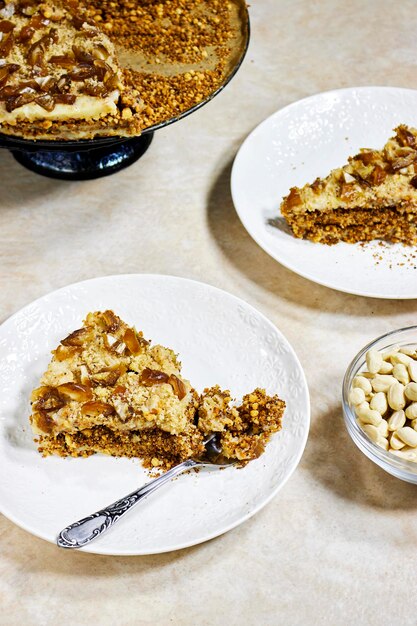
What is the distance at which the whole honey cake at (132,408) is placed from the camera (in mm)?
1891

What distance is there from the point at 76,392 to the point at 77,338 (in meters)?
0.17

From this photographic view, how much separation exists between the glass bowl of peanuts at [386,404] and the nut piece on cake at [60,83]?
3.00 feet

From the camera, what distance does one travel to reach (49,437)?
1948 mm

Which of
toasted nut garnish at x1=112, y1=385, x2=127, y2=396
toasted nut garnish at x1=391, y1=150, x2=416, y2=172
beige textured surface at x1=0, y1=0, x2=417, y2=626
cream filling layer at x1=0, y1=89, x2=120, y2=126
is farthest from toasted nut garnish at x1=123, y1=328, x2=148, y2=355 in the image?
toasted nut garnish at x1=391, y1=150, x2=416, y2=172

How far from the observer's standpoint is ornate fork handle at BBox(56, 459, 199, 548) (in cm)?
174

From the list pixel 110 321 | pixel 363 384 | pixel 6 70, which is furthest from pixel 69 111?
pixel 363 384

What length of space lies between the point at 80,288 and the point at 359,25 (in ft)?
6.44

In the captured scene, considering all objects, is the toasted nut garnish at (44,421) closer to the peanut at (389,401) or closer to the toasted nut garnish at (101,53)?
the peanut at (389,401)

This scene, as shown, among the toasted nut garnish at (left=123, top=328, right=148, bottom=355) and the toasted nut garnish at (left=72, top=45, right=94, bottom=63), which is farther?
the toasted nut garnish at (left=72, top=45, right=94, bottom=63)

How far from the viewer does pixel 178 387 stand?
1931 millimetres

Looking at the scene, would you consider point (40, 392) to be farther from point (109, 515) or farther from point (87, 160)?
point (87, 160)

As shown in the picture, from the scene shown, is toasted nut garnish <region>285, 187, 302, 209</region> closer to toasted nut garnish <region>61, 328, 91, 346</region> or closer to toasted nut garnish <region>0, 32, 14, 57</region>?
toasted nut garnish <region>61, 328, 91, 346</region>

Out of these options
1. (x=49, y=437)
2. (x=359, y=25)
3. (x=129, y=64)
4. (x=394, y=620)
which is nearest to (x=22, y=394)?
(x=49, y=437)

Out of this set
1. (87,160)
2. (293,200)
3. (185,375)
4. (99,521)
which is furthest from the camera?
(87,160)
